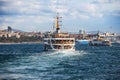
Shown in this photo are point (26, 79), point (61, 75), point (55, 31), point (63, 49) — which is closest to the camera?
point (26, 79)

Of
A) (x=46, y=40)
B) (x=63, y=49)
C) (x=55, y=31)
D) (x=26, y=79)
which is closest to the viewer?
(x=26, y=79)

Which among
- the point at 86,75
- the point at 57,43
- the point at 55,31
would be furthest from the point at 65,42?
the point at 86,75

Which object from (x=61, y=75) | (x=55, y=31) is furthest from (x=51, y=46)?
(x=61, y=75)

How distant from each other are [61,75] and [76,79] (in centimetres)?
491

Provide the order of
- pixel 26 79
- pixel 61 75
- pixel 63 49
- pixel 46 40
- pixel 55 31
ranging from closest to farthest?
pixel 26 79, pixel 61 75, pixel 63 49, pixel 46 40, pixel 55 31

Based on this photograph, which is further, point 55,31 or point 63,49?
point 55,31

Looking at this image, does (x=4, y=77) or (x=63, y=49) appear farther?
(x=63, y=49)

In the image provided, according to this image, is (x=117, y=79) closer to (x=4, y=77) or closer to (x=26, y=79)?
(x=26, y=79)

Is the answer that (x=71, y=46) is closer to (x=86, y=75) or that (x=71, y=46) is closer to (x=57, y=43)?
(x=57, y=43)

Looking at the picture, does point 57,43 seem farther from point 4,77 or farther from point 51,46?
point 4,77

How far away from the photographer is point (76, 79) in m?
54.2

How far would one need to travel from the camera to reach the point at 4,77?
55.0 m

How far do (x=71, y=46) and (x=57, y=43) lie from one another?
616 cm

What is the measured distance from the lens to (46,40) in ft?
447
